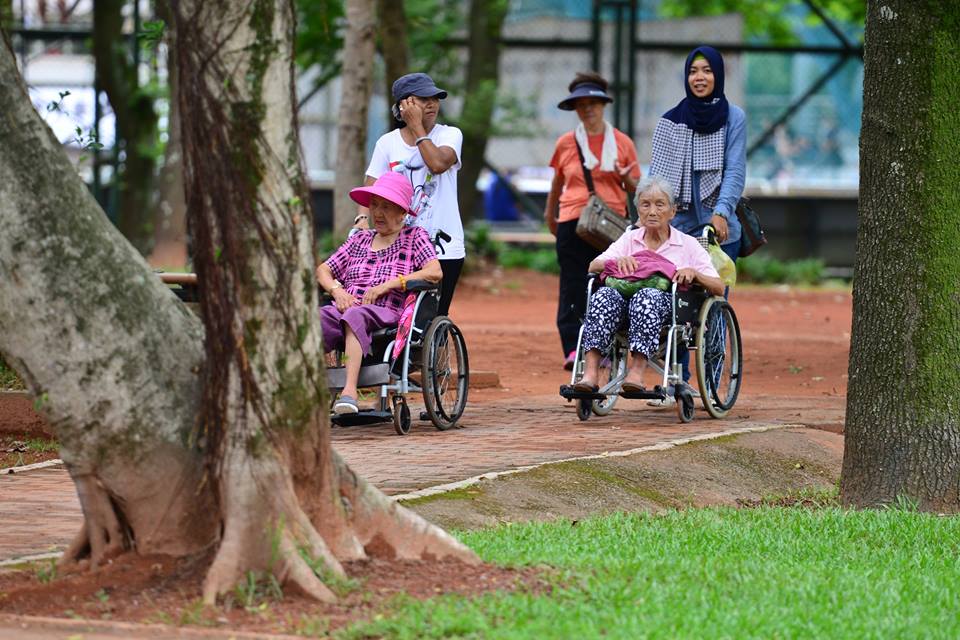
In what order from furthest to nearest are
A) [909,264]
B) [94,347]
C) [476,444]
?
[476,444] < [909,264] < [94,347]

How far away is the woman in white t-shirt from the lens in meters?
9.47

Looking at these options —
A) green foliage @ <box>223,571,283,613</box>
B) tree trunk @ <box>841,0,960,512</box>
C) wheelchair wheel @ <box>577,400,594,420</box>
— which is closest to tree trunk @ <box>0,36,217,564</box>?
green foliage @ <box>223,571,283,613</box>

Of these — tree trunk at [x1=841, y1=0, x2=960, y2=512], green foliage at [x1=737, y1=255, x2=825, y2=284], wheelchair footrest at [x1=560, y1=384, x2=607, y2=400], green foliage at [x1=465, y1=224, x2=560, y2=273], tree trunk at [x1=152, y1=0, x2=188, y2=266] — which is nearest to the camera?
tree trunk at [x1=841, y1=0, x2=960, y2=512]

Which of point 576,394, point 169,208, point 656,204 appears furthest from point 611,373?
point 169,208

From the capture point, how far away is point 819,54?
2278cm

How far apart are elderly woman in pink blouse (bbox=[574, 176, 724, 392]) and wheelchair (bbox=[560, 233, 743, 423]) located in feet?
0.22

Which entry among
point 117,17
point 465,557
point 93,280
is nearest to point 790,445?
point 465,557

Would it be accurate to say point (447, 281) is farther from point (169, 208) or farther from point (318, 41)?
point (169, 208)

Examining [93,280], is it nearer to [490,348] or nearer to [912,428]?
[912,428]

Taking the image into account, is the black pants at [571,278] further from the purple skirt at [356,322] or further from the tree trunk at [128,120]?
the tree trunk at [128,120]

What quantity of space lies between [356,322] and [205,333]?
3735 millimetres

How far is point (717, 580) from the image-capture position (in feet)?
18.1

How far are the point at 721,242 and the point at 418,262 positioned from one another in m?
2.18

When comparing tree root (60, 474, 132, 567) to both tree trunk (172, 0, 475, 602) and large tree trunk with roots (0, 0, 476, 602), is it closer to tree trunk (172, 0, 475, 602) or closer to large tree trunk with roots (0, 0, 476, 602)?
large tree trunk with roots (0, 0, 476, 602)
